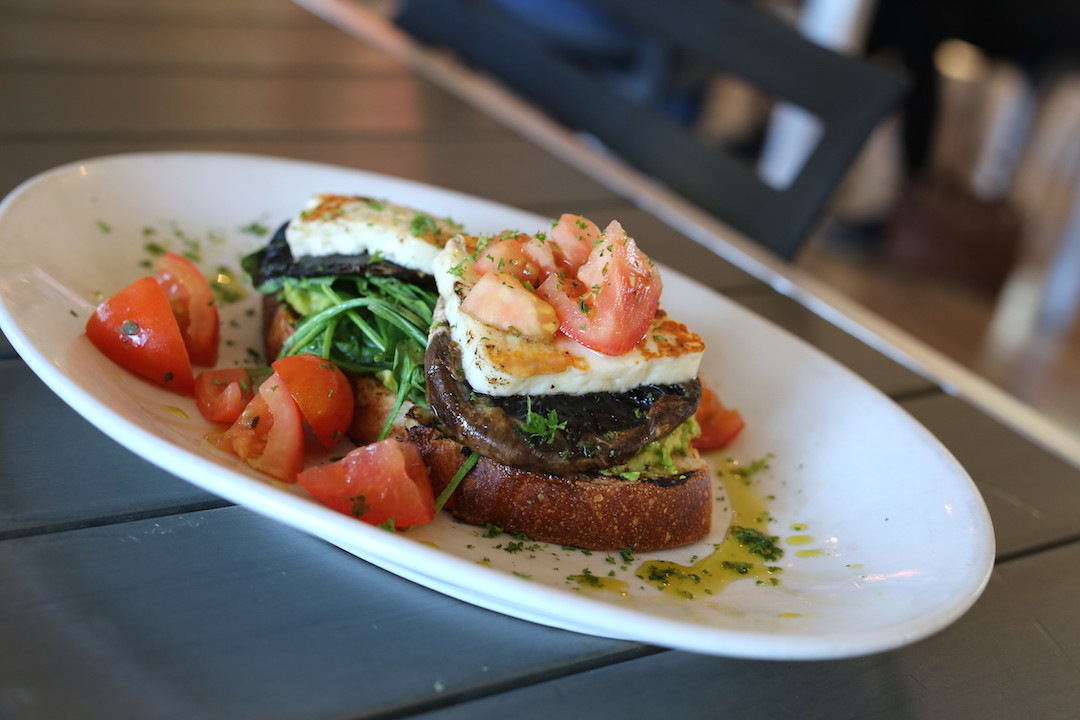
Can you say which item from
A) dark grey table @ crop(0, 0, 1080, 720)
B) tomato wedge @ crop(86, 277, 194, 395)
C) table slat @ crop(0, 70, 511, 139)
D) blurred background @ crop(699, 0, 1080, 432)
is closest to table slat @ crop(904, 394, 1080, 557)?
dark grey table @ crop(0, 0, 1080, 720)

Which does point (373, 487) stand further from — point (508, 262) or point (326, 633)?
point (508, 262)

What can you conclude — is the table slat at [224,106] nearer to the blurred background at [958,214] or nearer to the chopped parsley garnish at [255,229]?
the chopped parsley garnish at [255,229]

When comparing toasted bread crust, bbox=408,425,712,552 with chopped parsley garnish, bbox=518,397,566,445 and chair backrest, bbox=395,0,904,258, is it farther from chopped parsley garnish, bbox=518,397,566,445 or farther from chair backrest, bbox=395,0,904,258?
chair backrest, bbox=395,0,904,258

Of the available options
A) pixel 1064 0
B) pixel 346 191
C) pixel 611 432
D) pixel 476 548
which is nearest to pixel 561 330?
pixel 611 432

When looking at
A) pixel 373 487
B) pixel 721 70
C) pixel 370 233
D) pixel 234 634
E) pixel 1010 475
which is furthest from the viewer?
pixel 721 70

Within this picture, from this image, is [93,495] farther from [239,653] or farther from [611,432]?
[611,432]

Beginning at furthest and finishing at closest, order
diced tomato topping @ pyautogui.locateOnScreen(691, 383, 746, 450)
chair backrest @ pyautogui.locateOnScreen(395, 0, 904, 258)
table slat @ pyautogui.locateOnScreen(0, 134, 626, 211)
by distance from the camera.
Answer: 1. chair backrest @ pyautogui.locateOnScreen(395, 0, 904, 258)
2. table slat @ pyautogui.locateOnScreen(0, 134, 626, 211)
3. diced tomato topping @ pyautogui.locateOnScreen(691, 383, 746, 450)

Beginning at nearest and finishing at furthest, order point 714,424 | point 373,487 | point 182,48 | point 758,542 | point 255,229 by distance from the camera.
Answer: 1. point 373,487
2. point 758,542
3. point 714,424
4. point 255,229
5. point 182,48

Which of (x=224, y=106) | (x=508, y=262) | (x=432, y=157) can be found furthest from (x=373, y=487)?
(x=224, y=106)
